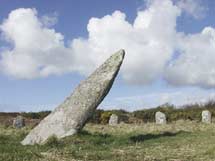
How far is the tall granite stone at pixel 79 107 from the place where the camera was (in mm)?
21438

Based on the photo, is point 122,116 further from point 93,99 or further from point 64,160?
point 64,160

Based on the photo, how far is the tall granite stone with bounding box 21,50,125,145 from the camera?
21.4m

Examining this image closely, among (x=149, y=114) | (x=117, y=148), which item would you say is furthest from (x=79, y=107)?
(x=149, y=114)

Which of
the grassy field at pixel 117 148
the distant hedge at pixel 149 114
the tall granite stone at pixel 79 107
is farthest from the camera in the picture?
the distant hedge at pixel 149 114

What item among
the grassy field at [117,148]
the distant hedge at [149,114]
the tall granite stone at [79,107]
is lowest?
the grassy field at [117,148]

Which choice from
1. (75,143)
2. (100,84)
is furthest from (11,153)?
(100,84)

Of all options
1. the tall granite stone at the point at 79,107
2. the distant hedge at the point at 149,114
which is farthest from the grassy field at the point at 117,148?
the distant hedge at the point at 149,114

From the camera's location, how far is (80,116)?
21.9 meters

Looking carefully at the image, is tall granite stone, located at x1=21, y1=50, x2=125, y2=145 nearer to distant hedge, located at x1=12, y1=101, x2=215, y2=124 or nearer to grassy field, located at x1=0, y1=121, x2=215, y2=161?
grassy field, located at x1=0, y1=121, x2=215, y2=161

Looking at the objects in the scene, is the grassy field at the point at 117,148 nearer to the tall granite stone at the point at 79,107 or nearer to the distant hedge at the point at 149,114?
the tall granite stone at the point at 79,107

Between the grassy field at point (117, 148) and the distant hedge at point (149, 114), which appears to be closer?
the grassy field at point (117, 148)

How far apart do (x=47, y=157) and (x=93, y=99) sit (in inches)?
290

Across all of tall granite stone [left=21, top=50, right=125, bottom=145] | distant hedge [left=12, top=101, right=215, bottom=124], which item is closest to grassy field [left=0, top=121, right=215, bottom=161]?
tall granite stone [left=21, top=50, right=125, bottom=145]

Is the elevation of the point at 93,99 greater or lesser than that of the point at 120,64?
lesser
